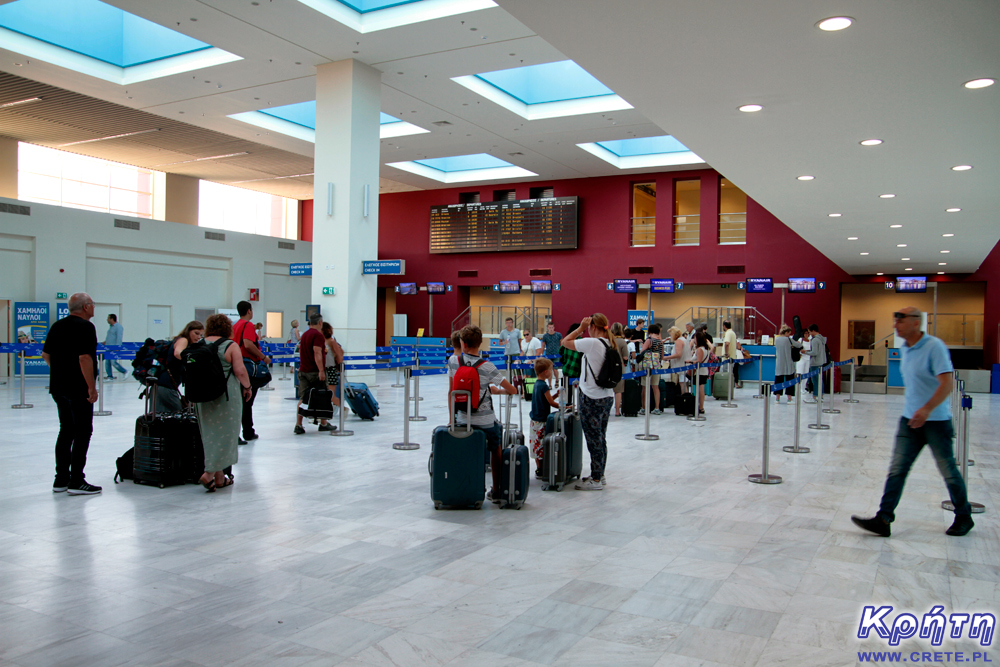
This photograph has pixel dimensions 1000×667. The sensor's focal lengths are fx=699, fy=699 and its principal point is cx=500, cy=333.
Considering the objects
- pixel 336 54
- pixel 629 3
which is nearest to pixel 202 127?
pixel 336 54

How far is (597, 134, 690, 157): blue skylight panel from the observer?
22656 mm

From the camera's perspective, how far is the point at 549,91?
59.3 ft

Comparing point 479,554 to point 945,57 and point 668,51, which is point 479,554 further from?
point 945,57

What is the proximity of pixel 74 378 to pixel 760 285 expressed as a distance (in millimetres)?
Answer: 19356

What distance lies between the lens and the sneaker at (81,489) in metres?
5.95

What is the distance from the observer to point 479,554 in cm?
464

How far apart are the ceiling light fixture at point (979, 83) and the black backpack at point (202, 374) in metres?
6.41

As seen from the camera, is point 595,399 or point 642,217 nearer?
point 595,399

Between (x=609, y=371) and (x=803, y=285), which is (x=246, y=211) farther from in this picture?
(x=609, y=371)

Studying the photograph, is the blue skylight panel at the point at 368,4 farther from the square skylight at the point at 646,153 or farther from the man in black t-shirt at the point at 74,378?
the square skylight at the point at 646,153

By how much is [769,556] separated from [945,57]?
365cm

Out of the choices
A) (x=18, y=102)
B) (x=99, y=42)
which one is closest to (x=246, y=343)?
(x=99, y=42)

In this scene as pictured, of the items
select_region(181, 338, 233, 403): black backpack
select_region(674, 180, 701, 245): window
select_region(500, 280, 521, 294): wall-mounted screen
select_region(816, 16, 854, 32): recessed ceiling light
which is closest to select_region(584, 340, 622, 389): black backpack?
select_region(816, 16, 854, 32): recessed ceiling light

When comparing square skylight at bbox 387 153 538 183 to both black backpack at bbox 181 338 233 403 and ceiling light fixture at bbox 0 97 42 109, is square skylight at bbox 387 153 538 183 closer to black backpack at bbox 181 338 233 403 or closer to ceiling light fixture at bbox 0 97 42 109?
ceiling light fixture at bbox 0 97 42 109
